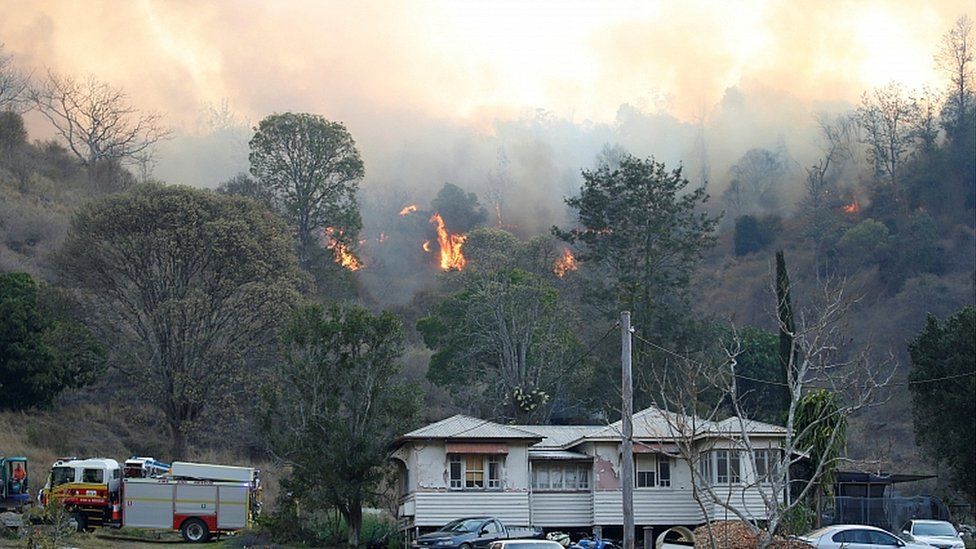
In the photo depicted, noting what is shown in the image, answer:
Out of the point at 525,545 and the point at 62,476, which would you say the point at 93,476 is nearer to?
the point at 62,476

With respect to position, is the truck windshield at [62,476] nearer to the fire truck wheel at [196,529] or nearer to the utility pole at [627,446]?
the fire truck wheel at [196,529]

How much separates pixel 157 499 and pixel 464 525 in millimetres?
13211

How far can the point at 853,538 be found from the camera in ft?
126

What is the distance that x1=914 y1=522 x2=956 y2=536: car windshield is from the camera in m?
43.7

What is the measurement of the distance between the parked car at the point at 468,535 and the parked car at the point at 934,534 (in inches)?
560

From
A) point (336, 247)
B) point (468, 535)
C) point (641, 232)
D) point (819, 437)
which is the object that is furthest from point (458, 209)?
point (468, 535)

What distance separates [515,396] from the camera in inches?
2586

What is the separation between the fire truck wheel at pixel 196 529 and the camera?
48725mm

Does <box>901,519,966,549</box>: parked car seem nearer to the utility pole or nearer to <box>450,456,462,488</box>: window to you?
the utility pole

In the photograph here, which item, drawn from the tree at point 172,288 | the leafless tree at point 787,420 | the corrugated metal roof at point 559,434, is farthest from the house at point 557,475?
the tree at point 172,288

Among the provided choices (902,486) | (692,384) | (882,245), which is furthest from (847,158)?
(692,384)

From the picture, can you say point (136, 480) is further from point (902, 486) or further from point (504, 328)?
point (902, 486)

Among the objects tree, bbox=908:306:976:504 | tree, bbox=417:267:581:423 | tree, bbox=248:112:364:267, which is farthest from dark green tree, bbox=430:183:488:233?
tree, bbox=908:306:976:504

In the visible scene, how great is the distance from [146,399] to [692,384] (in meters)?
49.0
